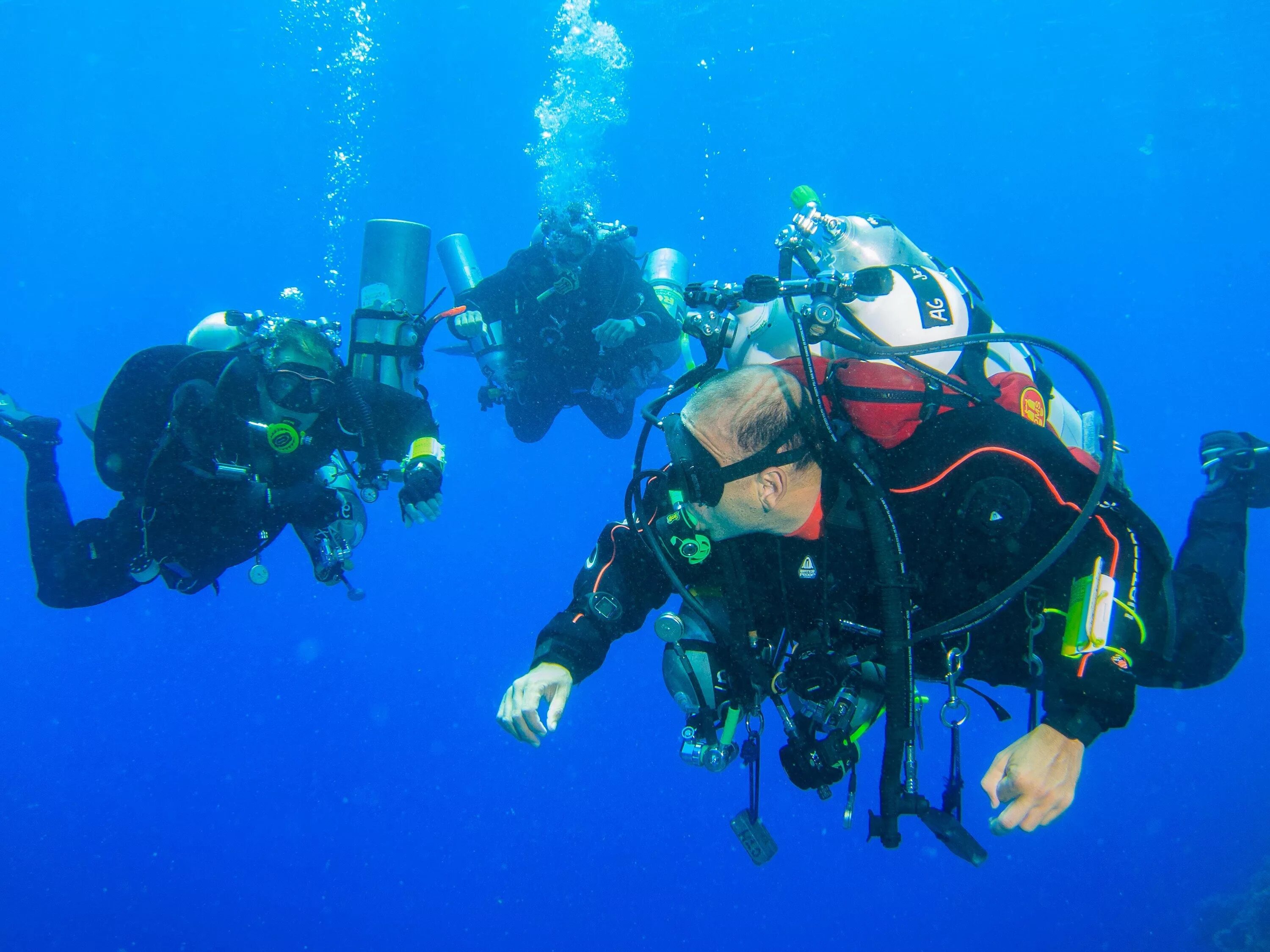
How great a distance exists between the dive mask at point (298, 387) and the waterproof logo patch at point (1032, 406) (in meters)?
4.55

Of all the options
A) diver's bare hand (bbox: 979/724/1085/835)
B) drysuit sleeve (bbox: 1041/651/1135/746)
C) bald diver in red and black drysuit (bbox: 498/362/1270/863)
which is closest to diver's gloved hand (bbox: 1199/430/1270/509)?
bald diver in red and black drysuit (bbox: 498/362/1270/863)

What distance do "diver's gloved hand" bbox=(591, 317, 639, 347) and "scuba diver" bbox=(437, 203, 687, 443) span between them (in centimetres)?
1

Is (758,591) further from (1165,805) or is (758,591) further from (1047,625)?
(1165,805)

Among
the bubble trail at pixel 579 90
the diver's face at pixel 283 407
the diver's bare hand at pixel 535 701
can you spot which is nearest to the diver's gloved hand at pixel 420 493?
the diver's face at pixel 283 407

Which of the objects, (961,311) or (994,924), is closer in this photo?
(961,311)

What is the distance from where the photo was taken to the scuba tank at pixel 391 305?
5.81 m

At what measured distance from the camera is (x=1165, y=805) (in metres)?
20.9

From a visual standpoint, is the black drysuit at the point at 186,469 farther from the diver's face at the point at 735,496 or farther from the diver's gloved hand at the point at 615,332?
the diver's face at the point at 735,496

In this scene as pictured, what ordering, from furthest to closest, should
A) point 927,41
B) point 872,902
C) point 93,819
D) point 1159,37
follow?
point 927,41
point 1159,37
point 93,819
point 872,902

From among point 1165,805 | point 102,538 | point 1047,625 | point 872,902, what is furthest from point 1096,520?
point 1165,805

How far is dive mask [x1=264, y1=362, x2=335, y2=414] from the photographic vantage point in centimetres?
454

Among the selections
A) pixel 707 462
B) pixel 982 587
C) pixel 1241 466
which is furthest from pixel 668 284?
pixel 982 587

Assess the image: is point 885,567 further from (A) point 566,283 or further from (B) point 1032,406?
(A) point 566,283

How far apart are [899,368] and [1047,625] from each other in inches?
38.4
